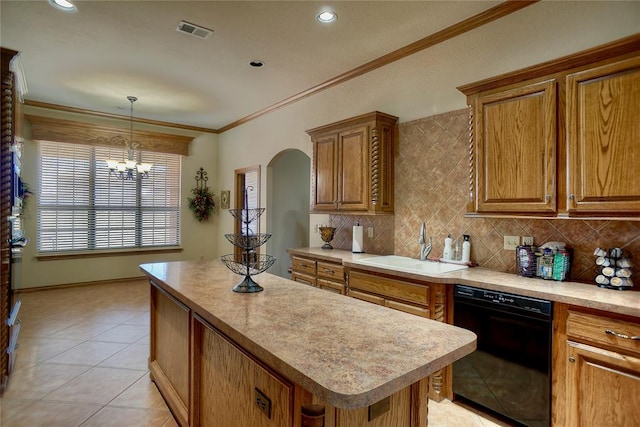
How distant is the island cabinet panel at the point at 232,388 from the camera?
120 centimetres

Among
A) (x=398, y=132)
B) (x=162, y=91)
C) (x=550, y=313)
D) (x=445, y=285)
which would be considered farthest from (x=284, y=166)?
(x=550, y=313)

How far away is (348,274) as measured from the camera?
3.13 meters

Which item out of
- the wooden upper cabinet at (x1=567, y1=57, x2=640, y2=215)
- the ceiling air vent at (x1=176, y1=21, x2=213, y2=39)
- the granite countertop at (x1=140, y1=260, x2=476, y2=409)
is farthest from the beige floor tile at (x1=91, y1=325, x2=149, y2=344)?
the wooden upper cabinet at (x1=567, y1=57, x2=640, y2=215)

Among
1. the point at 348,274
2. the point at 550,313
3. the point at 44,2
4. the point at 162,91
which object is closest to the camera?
the point at 550,313

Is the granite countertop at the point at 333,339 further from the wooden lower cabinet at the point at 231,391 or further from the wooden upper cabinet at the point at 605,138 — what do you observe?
the wooden upper cabinet at the point at 605,138

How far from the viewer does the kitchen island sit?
3.28 ft

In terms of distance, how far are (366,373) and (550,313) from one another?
1490 millimetres

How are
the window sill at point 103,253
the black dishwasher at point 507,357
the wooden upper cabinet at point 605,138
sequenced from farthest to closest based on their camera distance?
the window sill at point 103,253
the black dishwasher at point 507,357
the wooden upper cabinet at point 605,138

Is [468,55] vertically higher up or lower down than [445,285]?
higher up

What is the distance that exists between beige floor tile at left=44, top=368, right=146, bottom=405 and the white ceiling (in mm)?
3061

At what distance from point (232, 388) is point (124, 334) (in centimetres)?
293

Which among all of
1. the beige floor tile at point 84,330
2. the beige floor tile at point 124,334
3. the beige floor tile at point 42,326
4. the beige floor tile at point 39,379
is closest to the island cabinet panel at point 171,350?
the beige floor tile at point 39,379

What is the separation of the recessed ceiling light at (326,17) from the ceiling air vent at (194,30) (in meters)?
1.04

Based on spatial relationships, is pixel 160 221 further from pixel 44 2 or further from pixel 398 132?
pixel 398 132
